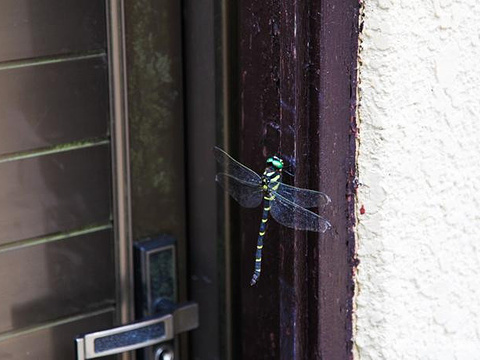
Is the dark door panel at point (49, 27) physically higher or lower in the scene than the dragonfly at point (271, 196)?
higher

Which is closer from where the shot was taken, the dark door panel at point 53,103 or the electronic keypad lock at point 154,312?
the dark door panel at point 53,103

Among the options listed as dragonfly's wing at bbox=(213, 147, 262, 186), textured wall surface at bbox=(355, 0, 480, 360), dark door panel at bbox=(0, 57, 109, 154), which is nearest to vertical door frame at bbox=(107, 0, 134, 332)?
dark door panel at bbox=(0, 57, 109, 154)

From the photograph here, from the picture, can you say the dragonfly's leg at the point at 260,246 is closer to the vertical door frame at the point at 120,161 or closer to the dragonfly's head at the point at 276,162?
the dragonfly's head at the point at 276,162

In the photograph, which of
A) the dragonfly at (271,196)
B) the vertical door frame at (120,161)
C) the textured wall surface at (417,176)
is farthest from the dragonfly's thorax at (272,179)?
the vertical door frame at (120,161)

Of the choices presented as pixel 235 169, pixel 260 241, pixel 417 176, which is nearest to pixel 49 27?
pixel 235 169

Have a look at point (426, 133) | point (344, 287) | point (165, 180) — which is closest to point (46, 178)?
point (165, 180)

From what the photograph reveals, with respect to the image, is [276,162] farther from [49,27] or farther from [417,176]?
[49,27]

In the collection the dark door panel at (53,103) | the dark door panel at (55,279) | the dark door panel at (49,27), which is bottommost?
the dark door panel at (55,279)

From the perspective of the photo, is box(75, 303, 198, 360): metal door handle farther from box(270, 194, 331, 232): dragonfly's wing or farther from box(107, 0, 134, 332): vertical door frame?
box(270, 194, 331, 232): dragonfly's wing
